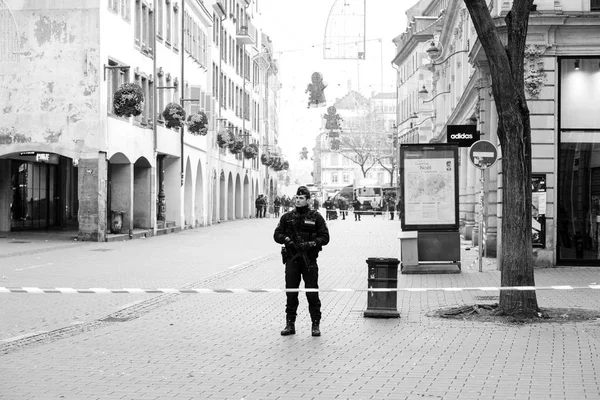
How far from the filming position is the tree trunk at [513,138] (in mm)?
13688

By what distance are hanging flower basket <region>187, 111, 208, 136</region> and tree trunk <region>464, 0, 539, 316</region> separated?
2864 cm

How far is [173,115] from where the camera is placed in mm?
39844

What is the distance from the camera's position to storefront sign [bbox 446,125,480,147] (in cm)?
2367

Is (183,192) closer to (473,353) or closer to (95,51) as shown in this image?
(95,51)

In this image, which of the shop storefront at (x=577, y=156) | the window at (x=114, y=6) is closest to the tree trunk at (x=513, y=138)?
the shop storefront at (x=577, y=156)

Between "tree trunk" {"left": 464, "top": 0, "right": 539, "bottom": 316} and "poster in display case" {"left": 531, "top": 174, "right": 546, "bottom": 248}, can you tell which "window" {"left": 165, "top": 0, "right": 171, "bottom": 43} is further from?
"tree trunk" {"left": 464, "top": 0, "right": 539, "bottom": 316}

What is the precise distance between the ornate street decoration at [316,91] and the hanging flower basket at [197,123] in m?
6.52

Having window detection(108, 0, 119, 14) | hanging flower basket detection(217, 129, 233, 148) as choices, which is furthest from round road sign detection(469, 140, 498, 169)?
hanging flower basket detection(217, 129, 233, 148)

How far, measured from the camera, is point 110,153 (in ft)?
113

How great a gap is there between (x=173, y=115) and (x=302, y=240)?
93.3ft

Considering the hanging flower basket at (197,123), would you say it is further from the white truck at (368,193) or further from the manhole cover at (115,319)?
the white truck at (368,193)

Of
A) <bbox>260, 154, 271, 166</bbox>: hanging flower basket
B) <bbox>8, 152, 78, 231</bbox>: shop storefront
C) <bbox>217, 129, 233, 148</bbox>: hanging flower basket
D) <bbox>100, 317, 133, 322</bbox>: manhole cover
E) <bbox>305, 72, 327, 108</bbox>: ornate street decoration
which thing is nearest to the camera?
<bbox>100, 317, 133, 322</bbox>: manhole cover

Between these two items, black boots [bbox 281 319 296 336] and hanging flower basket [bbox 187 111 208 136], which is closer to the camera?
black boots [bbox 281 319 296 336]

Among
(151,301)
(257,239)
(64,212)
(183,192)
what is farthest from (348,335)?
(183,192)
